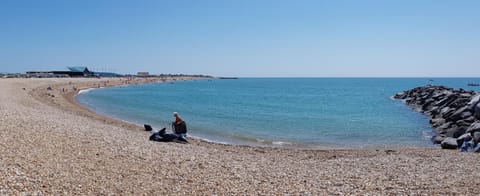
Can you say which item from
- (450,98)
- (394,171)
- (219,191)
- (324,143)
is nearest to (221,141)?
(324,143)

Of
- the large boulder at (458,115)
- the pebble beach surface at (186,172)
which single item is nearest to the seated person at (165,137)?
the pebble beach surface at (186,172)

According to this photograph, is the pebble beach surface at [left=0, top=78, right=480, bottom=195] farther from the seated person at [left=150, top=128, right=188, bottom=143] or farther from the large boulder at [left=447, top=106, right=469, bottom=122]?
the large boulder at [left=447, top=106, right=469, bottom=122]

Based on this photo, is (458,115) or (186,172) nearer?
(186,172)

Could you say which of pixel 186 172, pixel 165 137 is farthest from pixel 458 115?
pixel 186 172

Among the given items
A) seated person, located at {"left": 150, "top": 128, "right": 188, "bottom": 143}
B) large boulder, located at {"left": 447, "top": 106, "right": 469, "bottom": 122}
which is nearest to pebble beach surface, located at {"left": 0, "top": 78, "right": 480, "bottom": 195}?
seated person, located at {"left": 150, "top": 128, "right": 188, "bottom": 143}

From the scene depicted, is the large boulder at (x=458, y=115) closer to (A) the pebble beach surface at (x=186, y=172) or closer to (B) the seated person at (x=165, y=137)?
(A) the pebble beach surface at (x=186, y=172)

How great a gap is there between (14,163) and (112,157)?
8.07 feet

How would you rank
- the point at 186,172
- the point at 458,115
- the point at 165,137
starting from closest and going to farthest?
the point at 186,172, the point at 165,137, the point at 458,115

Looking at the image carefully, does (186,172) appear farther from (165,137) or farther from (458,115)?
(458,115)

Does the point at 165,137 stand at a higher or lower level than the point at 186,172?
lower

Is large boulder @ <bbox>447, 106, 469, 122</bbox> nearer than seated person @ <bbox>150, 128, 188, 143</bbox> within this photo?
No

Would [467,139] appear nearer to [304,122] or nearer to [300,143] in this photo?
[300,143]

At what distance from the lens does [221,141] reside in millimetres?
18859

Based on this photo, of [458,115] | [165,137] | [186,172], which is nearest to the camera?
[186,172]
